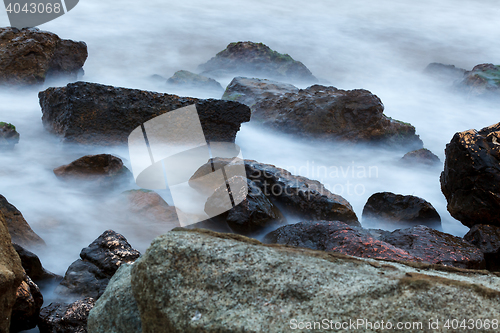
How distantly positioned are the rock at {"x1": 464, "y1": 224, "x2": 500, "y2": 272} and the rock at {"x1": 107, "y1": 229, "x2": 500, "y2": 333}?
2.47 meters

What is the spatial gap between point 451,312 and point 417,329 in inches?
5.9

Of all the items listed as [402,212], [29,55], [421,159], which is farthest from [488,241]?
[29,55]

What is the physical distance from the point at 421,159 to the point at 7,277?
6414 millimetres

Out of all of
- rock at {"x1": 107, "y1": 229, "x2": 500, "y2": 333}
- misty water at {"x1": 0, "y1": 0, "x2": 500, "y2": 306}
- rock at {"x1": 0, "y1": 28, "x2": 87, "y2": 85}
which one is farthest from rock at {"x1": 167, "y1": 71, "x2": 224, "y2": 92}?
rock at {"x1": 107, "y1": 229, "x2": 500, "y2": 333}

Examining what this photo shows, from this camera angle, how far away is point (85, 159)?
509 centimetres

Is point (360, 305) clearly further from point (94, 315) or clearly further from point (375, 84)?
point (375, 84)

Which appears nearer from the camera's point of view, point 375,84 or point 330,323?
point 330,323

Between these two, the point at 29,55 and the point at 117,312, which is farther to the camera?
the point at 29,55

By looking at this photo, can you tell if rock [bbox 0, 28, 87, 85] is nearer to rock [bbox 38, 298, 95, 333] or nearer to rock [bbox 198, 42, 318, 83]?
rock [bbox 198, 42, 318, 83]

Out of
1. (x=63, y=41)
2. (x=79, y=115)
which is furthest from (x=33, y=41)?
(x=79, y=115)

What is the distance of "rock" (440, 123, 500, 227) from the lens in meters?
4.30

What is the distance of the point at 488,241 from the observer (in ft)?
13.4

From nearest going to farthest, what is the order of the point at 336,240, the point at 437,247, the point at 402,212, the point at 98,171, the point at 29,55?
the point at 336,240 → the point at 437,247 → the point at 402,212 → the point at 98,171 → the point at 29,55

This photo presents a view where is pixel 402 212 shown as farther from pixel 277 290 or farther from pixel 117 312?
pixel 117 312
